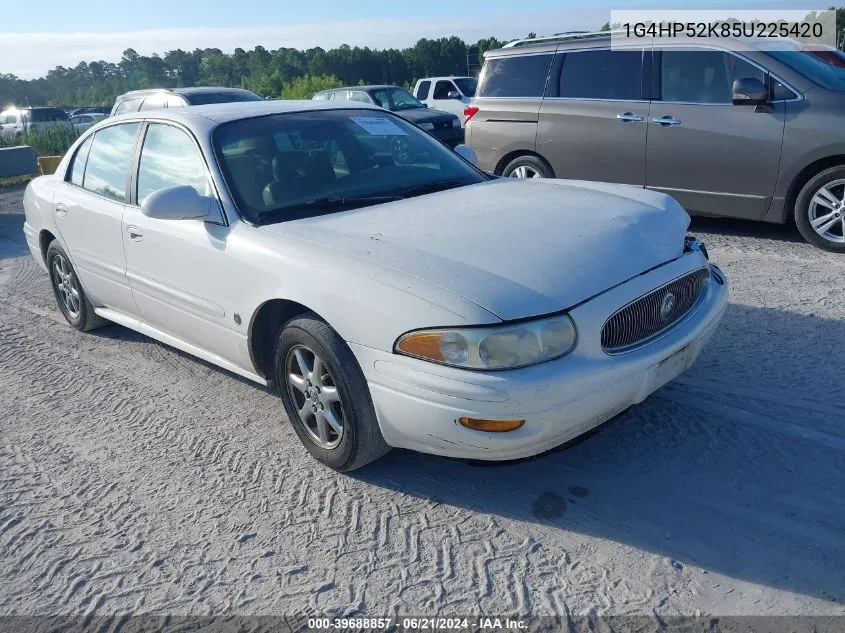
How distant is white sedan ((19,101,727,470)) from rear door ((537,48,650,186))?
2.88m

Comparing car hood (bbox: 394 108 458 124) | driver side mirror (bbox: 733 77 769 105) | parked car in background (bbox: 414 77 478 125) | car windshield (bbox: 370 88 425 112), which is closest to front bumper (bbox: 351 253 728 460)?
driver side mirror (bbox: 733 77 769 105)

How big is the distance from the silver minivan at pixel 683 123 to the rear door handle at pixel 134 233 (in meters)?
4.45

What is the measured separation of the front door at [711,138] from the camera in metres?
6.16

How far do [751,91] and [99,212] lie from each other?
503 centimetres

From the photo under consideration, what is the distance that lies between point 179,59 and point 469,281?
56.3m

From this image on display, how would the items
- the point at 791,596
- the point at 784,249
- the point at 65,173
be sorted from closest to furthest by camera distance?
the point at 791,596, the point at 65,173, the point at 784,249

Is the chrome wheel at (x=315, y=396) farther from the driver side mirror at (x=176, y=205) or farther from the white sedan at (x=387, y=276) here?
the driver side mirror at (x=176, y=205)

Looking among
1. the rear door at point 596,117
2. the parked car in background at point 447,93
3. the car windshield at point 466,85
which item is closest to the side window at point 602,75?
the rear door at point 596,117

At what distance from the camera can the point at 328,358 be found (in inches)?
121

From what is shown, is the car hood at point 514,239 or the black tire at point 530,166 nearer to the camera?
the car hood at point 514,239

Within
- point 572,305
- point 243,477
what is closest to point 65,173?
point 243,477

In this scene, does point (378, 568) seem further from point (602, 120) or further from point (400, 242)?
point (602, 120)

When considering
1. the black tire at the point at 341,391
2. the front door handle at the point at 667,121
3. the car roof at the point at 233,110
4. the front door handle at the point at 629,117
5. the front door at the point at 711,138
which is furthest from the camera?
→ the front door handle at the point at 629,117

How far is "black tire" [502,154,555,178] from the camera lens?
7520 millimetres
